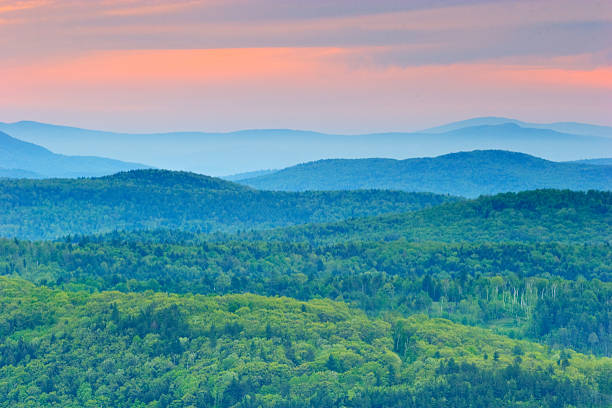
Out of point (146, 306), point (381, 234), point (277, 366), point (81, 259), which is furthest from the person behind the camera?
point (381, 234)

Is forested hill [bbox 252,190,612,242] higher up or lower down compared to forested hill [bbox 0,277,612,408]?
higher up

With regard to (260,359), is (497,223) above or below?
above

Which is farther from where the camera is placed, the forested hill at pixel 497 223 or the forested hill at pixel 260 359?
the forested hill at pixel 497 223

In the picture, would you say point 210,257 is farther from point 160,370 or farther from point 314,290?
point 160,370

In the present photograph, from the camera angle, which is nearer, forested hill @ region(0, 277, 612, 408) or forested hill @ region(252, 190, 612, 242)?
forested hill @ region(0, 277, 612, 408)

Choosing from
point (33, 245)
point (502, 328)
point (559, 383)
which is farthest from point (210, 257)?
point (559, 383)

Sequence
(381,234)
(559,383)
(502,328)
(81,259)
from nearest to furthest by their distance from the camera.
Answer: (559,383) → (502,328) → (81,259) → (381,234)

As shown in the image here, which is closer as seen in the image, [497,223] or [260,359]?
[260,359]

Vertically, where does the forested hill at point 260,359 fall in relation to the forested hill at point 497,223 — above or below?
below
